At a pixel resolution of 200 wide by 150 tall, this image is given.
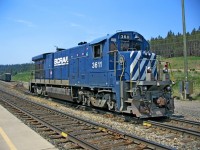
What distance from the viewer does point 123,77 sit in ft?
38.0

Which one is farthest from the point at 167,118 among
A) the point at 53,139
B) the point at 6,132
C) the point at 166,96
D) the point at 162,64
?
the point at 6,132

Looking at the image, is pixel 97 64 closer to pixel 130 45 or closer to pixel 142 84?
pixel 130 45

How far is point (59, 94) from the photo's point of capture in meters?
18.4

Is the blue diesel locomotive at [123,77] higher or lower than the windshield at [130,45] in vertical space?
lower

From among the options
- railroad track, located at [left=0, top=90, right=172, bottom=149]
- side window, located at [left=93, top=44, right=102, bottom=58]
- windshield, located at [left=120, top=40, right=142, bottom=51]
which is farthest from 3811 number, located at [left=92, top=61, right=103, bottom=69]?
railroad track, located at [left=0, top=90, right=172, bottom=149]

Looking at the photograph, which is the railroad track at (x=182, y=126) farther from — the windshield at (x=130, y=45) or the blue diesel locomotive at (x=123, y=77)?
the windshield at (x=130, y=45)

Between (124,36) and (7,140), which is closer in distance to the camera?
(7,140)

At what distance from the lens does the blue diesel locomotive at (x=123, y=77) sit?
424 inches

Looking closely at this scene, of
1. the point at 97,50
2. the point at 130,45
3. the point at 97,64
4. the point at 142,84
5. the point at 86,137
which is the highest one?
the point at 130,45

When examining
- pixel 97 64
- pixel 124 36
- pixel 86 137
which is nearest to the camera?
pixel 86 137

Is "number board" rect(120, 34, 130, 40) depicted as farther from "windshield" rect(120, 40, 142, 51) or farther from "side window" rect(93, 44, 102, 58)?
"side window" rect(93, 44, 102, 58)

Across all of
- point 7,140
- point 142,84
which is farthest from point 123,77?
point 7,140

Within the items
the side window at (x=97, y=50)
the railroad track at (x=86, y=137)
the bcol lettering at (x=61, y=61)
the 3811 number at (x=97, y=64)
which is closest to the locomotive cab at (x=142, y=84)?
the side window at (x=97, y=50)

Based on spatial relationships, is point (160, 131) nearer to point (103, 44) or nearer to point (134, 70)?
point (134, 70)
